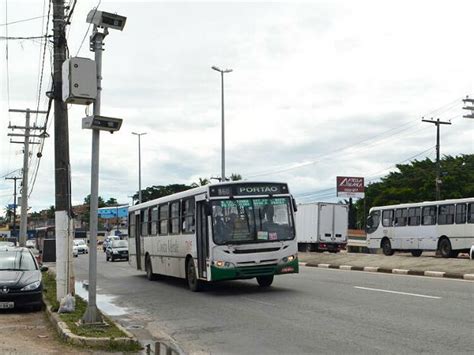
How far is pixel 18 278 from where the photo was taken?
1327 centimetres

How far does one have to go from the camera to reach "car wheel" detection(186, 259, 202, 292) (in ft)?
53.8

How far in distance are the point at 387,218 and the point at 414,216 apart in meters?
2.73

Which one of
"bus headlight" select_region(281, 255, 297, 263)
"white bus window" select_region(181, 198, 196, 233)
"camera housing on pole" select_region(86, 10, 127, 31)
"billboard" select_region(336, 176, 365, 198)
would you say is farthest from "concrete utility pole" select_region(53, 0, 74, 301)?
"billboard" select_region(336, 176, 365, 198)

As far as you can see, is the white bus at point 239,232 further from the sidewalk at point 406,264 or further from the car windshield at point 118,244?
the car windshield at point 118,244

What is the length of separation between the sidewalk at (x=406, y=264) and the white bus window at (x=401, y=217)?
5.58 m

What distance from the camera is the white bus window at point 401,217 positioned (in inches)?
1303

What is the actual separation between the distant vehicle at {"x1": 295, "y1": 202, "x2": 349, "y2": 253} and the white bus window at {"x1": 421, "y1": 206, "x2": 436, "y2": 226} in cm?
884

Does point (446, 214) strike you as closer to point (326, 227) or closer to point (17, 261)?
point (326, 227)

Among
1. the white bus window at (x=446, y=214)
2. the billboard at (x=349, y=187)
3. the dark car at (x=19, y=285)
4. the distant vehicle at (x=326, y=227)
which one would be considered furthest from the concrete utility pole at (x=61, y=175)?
the billboard at (x=349, y=187)

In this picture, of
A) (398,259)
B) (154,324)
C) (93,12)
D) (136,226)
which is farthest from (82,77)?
(398,259)

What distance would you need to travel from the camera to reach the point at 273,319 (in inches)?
440

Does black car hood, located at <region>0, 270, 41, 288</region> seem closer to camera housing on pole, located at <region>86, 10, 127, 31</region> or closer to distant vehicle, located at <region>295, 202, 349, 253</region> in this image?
camera housing on pole, located at <region>86, 10, 127, 31</region>

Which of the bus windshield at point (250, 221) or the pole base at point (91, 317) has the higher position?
the bus windshield at point (250, 221)

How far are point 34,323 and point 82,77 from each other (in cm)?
500
